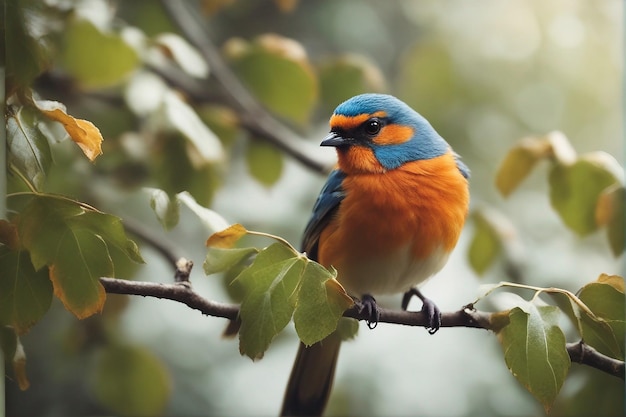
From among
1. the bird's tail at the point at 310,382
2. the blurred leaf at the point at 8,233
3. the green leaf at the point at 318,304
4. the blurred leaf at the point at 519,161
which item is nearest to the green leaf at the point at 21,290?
the blurred leaf at the point at 8,233

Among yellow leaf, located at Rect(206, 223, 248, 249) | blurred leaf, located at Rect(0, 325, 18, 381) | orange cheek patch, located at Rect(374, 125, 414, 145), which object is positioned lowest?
blurred leaf, located at Rect(0, 325, 18, 381)

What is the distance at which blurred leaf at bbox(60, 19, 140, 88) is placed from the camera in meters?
1.21

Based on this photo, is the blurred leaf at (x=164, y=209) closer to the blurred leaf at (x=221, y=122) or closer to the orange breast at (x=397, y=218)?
the orange breast at (x=397, y=218)

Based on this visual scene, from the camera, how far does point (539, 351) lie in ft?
2.56

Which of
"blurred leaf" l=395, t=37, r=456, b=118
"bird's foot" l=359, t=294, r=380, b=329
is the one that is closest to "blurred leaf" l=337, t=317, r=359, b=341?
"bird's foot" l=359, t=294, r=380, b=329

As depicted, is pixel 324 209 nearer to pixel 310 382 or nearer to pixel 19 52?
Answer: pixel 310 382

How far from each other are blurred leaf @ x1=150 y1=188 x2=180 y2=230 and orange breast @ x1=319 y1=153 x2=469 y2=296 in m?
0.28

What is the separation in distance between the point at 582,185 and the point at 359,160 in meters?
0.36

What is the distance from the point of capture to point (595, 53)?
1452mm

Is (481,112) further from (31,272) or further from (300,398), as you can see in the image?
(31,272)

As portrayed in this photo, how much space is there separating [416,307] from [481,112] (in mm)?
514

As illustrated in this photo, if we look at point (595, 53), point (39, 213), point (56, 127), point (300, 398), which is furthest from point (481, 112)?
point (39, 213)

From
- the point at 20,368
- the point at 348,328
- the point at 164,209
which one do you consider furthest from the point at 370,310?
the point at 20,368

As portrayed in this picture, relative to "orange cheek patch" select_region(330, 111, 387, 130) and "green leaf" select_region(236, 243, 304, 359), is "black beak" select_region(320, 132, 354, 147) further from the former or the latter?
"green leaf" select_region(236, 243, 304, 359)
